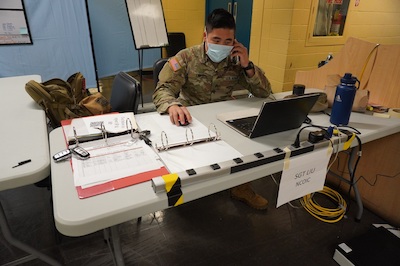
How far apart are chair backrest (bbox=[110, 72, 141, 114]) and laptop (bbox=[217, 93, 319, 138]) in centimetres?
52

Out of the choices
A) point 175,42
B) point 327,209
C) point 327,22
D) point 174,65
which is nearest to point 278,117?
point 174,65

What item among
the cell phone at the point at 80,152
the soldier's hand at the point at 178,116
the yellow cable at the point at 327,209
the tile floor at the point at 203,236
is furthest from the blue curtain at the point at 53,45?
the yellow cable at the point at 327,209

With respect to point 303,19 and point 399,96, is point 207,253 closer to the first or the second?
point 399,96

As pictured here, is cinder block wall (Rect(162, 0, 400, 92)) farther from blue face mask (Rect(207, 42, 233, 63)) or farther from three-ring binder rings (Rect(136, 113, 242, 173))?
three-ring binder rings (Rect(136, 113, 242, 173))

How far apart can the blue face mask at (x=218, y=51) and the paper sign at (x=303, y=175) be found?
73 centimetres

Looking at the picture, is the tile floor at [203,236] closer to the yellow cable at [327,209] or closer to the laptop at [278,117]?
Answer: the yellow cable at [327,209]

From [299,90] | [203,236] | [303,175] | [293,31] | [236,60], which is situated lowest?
[203,236]

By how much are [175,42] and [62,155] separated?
390 centimetres

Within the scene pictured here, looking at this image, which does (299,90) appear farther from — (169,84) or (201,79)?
(169,84)

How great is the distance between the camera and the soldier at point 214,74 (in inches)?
55.5

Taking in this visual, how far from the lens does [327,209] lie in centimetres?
177

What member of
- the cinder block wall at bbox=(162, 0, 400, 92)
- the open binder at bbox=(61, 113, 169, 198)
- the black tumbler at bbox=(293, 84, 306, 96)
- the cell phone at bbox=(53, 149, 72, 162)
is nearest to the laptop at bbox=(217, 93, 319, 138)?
the black tumbler at bbox=(293, 84, 306, 96)

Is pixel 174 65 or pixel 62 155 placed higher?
pixel 174 65

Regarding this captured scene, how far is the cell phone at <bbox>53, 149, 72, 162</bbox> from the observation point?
864 millimetres
